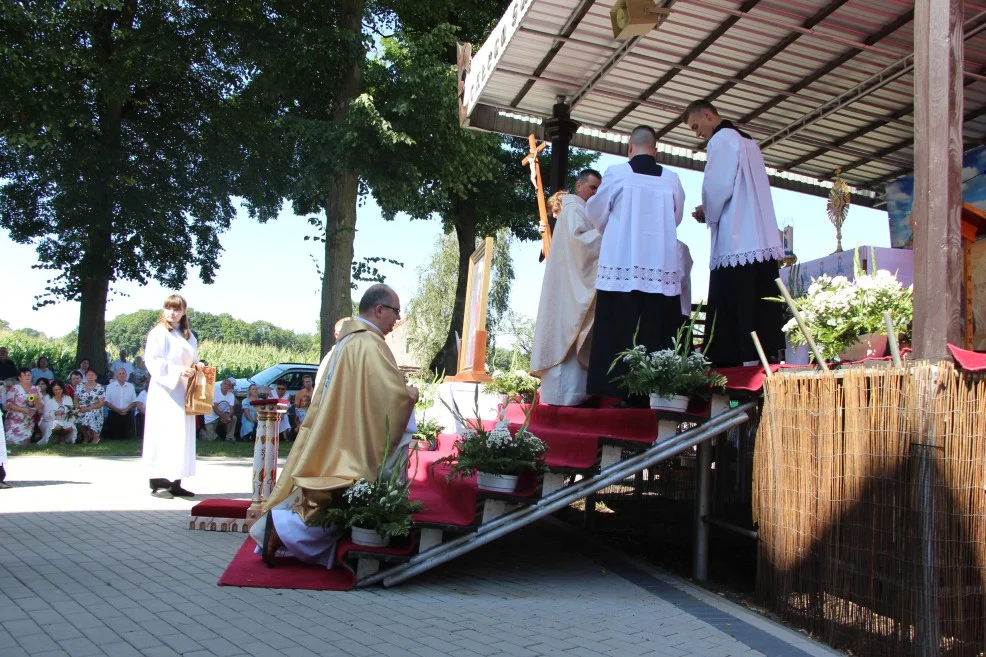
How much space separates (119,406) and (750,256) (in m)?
13.5

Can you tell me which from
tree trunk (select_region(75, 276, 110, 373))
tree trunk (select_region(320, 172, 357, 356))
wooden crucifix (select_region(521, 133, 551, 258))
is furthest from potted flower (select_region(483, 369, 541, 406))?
tree trunk (select_region(75, 276, 110, 373))

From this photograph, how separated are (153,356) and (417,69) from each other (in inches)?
428

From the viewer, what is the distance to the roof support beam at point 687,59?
8.28m

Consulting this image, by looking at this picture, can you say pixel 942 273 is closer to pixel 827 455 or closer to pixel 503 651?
pixel 827 455

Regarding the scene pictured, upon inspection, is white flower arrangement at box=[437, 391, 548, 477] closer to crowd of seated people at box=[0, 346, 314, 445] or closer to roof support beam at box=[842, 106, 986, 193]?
roof support beam at box=[842, 106, 986, 193]

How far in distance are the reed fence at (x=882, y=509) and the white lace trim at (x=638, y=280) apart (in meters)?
1.39

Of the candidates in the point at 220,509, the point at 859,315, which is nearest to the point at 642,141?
the point at 859,315

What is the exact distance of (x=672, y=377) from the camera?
5.80 metres

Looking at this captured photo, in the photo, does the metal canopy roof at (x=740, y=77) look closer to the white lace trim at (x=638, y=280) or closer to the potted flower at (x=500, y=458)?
the white lace trim at (x=638, y=280)

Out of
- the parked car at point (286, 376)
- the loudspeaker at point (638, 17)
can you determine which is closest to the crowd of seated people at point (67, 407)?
the parked car at point (286, 376)

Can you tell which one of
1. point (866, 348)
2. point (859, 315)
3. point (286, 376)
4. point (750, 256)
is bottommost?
point (286, 376)

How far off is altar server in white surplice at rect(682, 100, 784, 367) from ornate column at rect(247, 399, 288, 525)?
3606 mm

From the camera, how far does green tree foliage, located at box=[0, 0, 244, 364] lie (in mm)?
17219

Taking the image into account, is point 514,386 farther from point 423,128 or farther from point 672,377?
point 423,128
